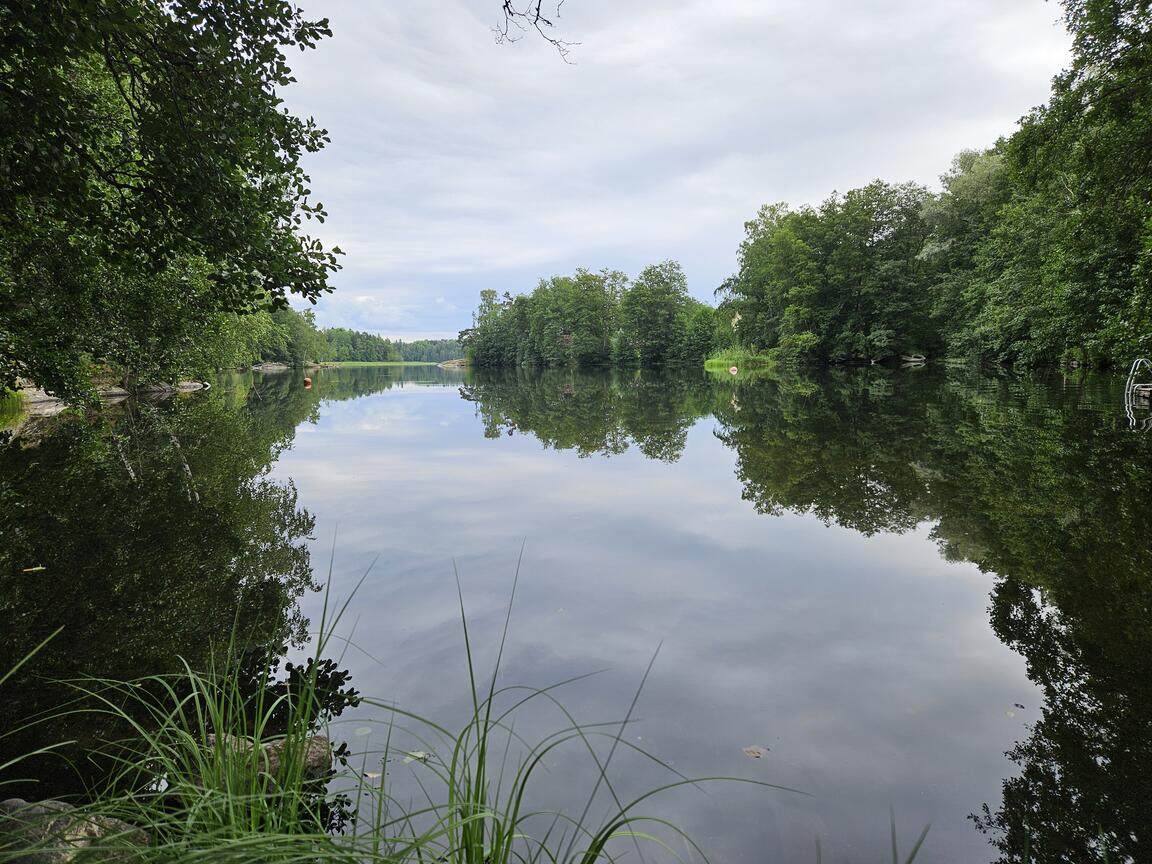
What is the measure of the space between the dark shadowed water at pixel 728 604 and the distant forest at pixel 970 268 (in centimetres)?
647

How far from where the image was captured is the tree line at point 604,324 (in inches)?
2625

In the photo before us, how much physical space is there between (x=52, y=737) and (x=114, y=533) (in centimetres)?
458

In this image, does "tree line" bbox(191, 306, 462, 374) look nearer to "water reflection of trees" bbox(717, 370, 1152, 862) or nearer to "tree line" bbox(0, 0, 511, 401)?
"tree line" bbox(0, 0, 511, 401)

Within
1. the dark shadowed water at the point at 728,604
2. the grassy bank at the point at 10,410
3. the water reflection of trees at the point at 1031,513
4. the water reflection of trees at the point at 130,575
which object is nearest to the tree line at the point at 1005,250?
the water reflection of trees at the point at 1031,513

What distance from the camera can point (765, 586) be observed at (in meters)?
5.96

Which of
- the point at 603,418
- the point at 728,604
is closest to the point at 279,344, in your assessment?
the point at 603,418

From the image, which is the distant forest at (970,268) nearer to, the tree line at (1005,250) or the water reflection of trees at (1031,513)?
the tree line at (1005,250)

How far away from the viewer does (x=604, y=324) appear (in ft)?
247

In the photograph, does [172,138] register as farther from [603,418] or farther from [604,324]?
[604,324]

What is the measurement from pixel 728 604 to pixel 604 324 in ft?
234

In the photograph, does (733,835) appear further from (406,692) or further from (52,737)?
(52,737)

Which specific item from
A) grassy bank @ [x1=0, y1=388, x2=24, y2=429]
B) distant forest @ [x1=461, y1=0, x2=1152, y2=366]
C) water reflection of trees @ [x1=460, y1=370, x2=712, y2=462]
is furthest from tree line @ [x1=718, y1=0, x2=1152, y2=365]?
grassy bank @ [x1=0, y1=388, x2=24, y2=429]

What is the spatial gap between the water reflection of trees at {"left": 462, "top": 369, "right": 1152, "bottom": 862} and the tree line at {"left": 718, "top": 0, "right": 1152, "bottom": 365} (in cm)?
401

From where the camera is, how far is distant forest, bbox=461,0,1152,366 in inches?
523
